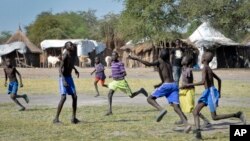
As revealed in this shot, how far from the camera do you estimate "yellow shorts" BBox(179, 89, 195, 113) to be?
11664 millimetres

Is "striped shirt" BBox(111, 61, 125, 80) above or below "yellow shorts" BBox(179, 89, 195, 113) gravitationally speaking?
above

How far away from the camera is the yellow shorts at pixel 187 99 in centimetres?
1166

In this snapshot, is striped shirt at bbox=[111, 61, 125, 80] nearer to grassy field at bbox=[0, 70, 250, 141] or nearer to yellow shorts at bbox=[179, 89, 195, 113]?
grassy field at bbox=[0, 70, 250, 141]

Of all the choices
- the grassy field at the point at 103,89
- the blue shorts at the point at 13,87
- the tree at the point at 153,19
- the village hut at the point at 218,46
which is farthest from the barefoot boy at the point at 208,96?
the village hut at the point at 218,46

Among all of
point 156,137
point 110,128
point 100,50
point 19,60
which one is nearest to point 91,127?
point 110,128

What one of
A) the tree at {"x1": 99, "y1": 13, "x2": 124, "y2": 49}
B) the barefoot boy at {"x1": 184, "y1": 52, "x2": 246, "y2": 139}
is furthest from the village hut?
the barefoot boy at {"x1": 184, "y1": 52, "x2": 246, "y2": 139}

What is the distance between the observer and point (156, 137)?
989cm

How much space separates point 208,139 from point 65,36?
251 feet

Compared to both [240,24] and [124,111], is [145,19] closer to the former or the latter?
[240,24]

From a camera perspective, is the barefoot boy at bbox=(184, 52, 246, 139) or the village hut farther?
the village hut

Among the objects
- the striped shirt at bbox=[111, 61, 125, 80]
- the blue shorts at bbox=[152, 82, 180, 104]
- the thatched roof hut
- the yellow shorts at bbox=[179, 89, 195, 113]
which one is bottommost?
the yellow shorts at bbox=[179, 89, 195, 113]

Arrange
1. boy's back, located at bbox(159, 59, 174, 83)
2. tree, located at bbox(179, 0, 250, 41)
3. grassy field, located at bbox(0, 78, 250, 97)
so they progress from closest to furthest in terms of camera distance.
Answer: boy's back, located at bbox(159, 59, 174, 83) → grassy field, located at bbox(0, 78, 250, 97) → tree, located at bbox(179, 0, 250, 41)

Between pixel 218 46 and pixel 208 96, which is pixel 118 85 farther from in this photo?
pixel 218 46

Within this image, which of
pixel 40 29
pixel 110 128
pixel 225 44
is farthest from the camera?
pixel 40 29
